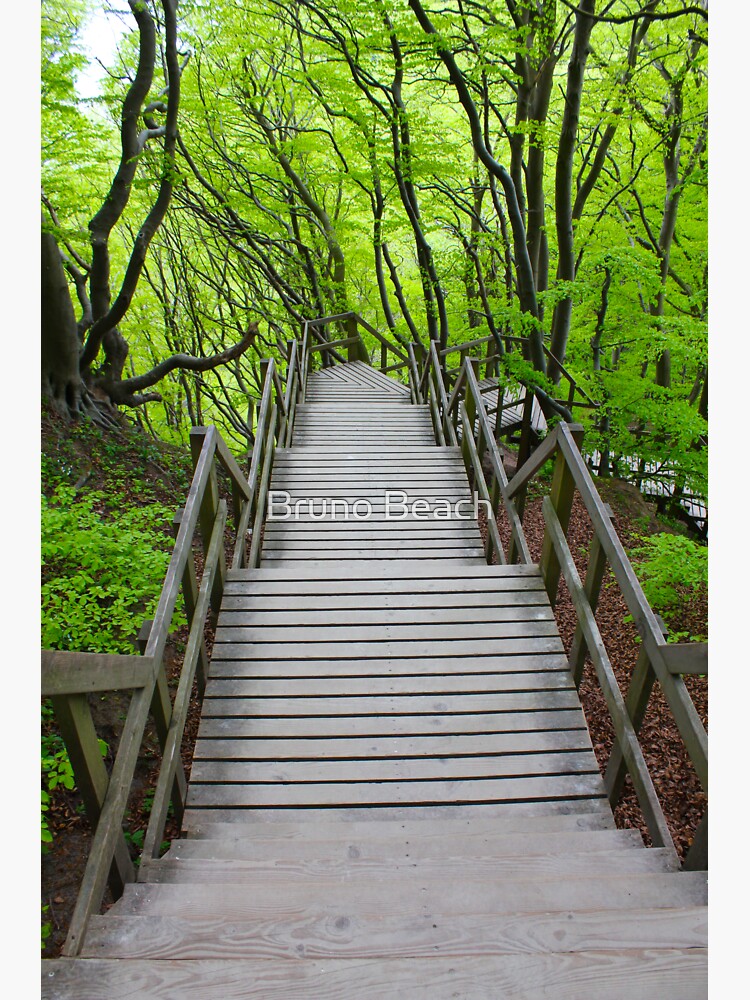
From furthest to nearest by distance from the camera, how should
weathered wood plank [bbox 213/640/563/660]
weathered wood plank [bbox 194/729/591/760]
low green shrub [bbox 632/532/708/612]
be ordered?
low green shrub [bbox 632/532/708/612] → weathered wood plank [bbox 213/640/563/660] → weathered wood plank [bbox 194/729/591/760]

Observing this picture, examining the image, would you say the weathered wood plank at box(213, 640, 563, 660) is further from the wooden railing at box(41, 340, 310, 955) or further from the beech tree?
the beech tree

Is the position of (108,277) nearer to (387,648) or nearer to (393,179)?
(393,179)

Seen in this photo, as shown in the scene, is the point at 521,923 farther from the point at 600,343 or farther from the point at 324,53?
the point at 324,53

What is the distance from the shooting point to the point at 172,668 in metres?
4.60

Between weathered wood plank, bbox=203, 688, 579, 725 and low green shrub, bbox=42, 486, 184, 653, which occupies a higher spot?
low green shrub, bbox=42, 486, 184, 653

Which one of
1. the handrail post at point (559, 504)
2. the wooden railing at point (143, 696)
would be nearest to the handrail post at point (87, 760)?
the wooden railing at point (143, 696)

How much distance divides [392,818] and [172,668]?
2.51 metres

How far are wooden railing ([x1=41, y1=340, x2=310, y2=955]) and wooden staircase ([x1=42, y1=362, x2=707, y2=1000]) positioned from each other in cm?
11

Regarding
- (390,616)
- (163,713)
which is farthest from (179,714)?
(390,616)

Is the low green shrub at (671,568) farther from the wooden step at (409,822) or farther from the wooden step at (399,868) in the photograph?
the wooden step at (399,868)

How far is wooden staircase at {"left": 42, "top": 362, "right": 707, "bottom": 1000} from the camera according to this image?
4.90ft

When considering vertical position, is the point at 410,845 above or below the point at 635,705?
below

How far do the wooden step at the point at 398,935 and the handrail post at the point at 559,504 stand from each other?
7.11ft

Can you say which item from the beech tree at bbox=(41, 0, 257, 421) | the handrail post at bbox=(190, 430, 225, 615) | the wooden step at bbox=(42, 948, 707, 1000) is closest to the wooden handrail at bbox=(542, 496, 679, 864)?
the wooden step at bbox=(42, 948, 707, 1000)
